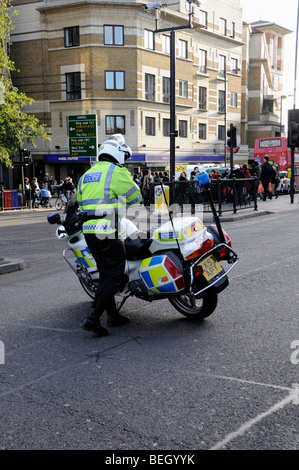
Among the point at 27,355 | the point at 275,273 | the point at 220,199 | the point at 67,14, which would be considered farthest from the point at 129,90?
the point at 27,355

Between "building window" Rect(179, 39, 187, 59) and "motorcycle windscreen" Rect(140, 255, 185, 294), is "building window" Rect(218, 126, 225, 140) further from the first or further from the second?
"motorcycle windscreen" Rect(140, 255, 185, 294)

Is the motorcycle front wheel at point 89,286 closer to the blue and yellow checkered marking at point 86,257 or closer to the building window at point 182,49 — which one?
the blue and yellow checkered marking at point 86,257

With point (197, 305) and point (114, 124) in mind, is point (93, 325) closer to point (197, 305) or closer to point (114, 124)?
point (197, 305)

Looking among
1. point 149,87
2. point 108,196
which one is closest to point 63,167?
point 149,87

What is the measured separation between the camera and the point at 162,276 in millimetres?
4855

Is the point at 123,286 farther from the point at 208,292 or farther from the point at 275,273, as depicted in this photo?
the point at 275,273

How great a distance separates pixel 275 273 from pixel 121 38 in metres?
34.7

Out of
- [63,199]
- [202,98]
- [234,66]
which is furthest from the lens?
[234,66]

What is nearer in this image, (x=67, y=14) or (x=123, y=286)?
(x=123, y=286)

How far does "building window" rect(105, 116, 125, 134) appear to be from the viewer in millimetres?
39125

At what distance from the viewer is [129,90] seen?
39.2 metres

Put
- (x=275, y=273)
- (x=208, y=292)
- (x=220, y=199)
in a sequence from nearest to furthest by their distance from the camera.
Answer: (x=208, y=292) → (x=275, y=273) → (x=220, y=199)

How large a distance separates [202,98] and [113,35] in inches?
501

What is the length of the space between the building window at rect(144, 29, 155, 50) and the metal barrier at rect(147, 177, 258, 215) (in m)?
25.6
